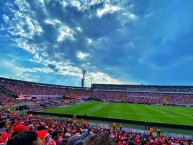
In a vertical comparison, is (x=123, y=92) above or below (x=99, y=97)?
above

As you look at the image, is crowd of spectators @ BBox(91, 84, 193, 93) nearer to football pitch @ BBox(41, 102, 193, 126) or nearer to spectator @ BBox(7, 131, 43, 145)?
football pitch @ BBox(41, 102, 193, 126)

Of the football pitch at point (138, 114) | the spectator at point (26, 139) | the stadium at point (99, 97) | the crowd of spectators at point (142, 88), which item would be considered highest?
the crowd of spectators at point (142, 88)

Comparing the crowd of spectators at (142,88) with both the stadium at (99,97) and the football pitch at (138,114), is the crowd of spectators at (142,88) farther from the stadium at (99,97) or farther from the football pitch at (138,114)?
the football pitch at (138,114)

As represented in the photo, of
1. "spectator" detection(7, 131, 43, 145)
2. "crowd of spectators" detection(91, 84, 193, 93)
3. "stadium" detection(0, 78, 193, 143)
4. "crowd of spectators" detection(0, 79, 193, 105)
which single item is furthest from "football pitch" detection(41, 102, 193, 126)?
"crowd of spectators" detection(91, 84, 193, 93)

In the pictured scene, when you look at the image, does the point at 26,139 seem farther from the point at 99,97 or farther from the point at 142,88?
the point at 142,88

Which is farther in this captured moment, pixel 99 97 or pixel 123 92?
pixel 123 92

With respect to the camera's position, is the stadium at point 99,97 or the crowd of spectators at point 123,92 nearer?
the stadium at point 99,97

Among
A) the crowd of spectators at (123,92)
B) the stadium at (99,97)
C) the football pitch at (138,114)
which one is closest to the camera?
the football pitch at (138,114)

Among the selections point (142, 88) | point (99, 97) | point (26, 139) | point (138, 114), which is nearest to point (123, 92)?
point (142, 88)

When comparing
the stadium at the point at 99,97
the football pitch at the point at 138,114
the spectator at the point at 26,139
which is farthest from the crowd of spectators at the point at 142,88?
the spectator at the point at 26,139

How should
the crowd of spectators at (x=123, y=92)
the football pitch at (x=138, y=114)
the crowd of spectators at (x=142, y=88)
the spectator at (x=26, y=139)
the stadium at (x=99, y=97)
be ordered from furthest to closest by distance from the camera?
the crowd of spectators at (x=142, y=88)
the crowd of spectators at (x=123, y=92)
the stadium at (x=99, y=97)
the football pitch at (x=138, y=114)
the spectator at (x=26, y=139)

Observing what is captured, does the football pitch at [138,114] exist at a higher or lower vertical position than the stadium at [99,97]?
lower

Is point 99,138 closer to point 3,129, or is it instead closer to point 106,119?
point 3,129

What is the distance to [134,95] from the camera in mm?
140000
